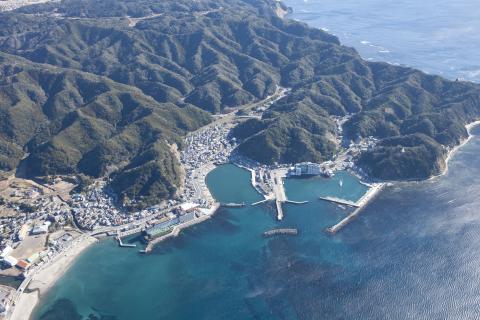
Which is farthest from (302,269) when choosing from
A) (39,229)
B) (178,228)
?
(39,229)

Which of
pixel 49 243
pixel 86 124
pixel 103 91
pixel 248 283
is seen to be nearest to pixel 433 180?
pixel 248 283

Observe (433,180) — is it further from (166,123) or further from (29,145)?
(29,145)

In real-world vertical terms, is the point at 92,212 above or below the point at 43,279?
above

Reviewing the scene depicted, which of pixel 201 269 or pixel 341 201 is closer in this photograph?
pixel 201 269

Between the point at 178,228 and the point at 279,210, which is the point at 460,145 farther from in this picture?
the point at 178,228

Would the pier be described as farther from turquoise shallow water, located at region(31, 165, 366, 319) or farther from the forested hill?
the forested hill

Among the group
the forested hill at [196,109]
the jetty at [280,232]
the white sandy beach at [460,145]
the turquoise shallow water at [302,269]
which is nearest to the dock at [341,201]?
the turquoise shallow water at [302,269]

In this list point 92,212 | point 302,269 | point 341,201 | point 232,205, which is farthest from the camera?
point 232,205
